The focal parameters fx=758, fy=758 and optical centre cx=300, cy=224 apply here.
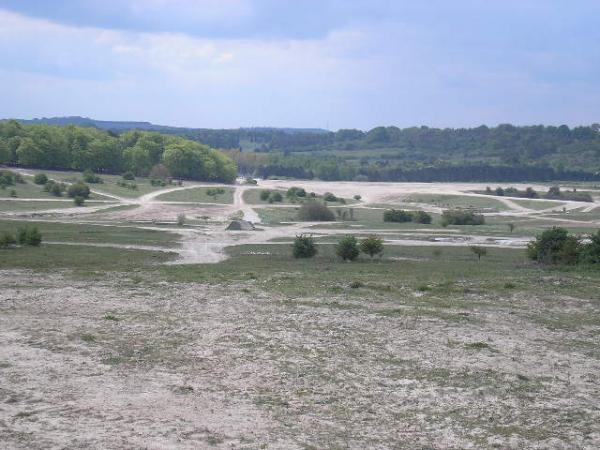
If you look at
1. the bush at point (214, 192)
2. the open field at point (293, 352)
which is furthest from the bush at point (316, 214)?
the open field at point (293, 352)

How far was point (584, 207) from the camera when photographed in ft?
272

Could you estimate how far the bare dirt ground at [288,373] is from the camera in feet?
40.0

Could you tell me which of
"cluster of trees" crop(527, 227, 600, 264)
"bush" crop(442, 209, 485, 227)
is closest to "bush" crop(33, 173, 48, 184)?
"bush" crop(442, 209, 485, 227)

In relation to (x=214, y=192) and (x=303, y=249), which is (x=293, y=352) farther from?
(x=214, y=192)

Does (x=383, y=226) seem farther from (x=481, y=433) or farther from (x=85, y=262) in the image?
(x=481, y=433)

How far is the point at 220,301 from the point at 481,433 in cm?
1210

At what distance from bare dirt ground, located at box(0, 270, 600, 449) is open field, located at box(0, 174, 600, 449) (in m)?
0.05

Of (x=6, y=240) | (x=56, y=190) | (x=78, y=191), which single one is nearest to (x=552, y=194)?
(x=78, y=191)

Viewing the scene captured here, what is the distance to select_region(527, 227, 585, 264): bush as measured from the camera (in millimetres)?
34781

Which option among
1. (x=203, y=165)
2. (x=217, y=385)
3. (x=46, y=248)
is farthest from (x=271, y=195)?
(x=217, y=385)

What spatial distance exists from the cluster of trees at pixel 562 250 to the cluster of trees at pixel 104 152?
7498 centimetres

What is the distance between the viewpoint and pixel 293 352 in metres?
17.2

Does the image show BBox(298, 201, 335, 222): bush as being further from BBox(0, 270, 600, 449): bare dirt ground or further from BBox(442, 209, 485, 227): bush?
BBox(0, 270, 600, 449): bare dirt ground

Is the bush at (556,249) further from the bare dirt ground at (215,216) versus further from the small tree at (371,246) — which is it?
the bare dirt ground at (215,216)
